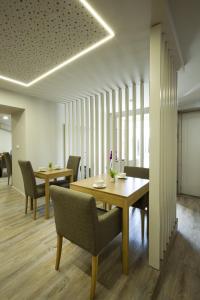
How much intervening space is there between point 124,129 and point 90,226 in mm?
2561

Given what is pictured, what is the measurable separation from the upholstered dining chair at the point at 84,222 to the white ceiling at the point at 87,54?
1641 millimetres

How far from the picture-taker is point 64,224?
61.3 inches

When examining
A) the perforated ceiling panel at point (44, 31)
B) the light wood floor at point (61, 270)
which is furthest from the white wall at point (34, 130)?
the light wood floor at point (61, 270)

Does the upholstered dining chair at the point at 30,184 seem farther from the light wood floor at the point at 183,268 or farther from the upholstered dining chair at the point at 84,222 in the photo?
the light wood floor at the point at 183,268

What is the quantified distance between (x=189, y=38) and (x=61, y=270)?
2.89m

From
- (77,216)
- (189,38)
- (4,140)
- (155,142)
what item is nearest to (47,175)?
(77,216)

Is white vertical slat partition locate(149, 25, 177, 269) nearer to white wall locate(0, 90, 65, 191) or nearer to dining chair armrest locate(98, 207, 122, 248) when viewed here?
dining chair armrest locate(98, 207, 122, 248)

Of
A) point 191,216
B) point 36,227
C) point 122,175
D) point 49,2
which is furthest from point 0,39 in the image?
point 191,216

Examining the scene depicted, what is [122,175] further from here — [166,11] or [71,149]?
[71,149]

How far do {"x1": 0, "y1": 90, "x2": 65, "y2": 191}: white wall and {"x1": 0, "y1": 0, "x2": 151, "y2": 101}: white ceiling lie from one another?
21.6 inches

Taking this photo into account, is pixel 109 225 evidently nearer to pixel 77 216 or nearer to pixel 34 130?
pixel 77 216

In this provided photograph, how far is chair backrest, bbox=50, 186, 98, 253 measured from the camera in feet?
4.25

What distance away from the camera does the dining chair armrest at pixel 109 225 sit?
4.77 ft

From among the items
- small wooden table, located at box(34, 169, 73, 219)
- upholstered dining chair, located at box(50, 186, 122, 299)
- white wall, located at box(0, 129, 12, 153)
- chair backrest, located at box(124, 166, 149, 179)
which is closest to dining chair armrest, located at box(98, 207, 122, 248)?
upholstered dining chair, located at box(50, 186, 122, 299)
